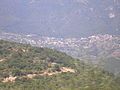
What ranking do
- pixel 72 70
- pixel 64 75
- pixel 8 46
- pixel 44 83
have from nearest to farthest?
pixel 44 83 → pixel 64 75 → pixel 72 70 → pixel 8 46

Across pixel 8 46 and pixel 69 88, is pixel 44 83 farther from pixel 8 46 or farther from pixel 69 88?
pixel 8 46

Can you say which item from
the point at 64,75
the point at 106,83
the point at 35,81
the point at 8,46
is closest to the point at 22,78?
the point at 35,81

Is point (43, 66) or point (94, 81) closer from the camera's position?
point (94, 81)

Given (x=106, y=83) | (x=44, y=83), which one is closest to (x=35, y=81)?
Result: (x=44, y=83)

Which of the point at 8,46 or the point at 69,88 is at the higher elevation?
the point at 8,46

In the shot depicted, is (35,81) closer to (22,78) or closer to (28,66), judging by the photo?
(22,78)

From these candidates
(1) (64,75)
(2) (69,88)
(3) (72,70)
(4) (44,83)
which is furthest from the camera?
(3) (72,70)
